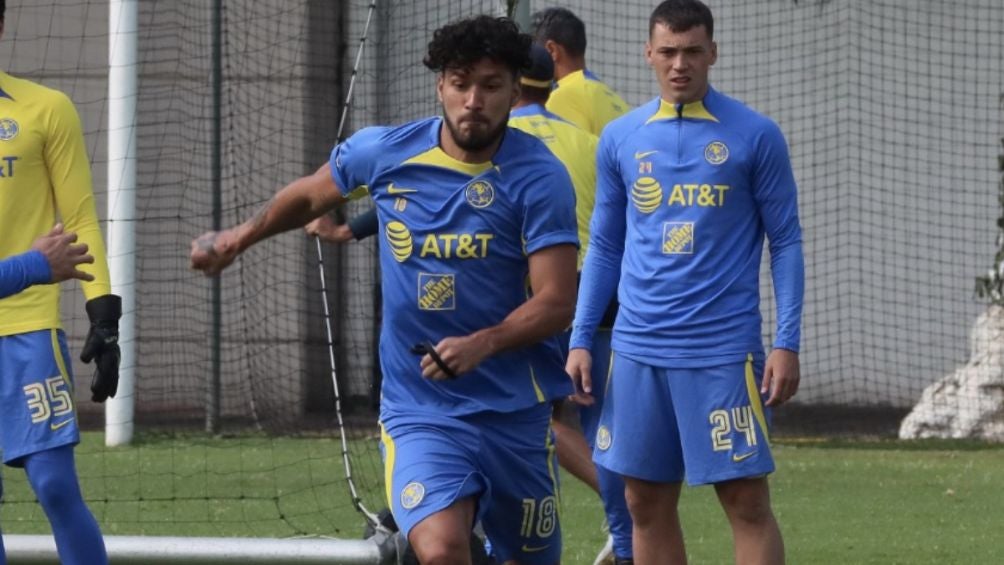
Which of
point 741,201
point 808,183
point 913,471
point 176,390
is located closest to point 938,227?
point 808,183

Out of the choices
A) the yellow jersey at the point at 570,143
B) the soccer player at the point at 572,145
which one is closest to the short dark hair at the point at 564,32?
the soccer player at the point at 572,145

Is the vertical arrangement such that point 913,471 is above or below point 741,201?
below

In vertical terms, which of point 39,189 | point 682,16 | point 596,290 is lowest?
point 596,290

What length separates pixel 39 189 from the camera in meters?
6.15

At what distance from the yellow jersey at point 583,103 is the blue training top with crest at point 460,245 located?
9.60 feet

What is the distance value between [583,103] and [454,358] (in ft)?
11.5

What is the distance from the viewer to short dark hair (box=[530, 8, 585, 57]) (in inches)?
329

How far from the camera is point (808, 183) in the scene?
48.2 ft

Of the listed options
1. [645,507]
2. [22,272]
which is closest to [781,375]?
[645,507]

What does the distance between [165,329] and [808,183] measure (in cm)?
506

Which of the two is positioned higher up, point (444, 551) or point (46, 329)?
point (46, 329)

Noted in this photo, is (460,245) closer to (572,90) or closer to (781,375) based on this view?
(781,375)

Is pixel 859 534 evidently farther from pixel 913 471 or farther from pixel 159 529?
pixel 159 529

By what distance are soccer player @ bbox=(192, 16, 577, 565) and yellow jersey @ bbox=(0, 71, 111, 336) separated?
39.4 inches
